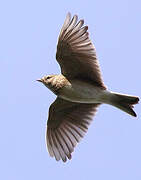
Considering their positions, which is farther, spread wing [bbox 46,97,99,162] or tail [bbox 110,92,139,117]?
spread wing [bbox 46,97,99,162]

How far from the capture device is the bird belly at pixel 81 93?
10.1 m

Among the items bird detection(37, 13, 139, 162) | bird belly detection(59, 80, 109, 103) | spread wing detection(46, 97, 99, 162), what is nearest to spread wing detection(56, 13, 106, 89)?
bird detection(37, 13, 139, 162)

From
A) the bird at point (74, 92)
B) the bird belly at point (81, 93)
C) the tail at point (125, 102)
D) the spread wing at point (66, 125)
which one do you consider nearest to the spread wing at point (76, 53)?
the bird at point (74, 92)

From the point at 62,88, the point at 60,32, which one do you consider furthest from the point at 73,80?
the point at 60,32

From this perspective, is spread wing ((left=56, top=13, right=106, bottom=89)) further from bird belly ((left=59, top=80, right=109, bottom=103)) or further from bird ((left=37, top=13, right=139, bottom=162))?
bird belly ((left=59, top=80, right=109, bottom=103))

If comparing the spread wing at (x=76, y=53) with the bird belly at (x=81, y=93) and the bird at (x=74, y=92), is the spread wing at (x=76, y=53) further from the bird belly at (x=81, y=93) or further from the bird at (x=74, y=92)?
the bird belly at (x=81, y=93)

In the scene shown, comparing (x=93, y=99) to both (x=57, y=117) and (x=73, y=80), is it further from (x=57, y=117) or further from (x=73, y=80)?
(x=57, y=117)

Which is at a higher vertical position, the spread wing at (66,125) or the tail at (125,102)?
the tail at (125,102)

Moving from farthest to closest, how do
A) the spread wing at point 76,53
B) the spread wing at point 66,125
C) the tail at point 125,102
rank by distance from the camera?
the spread wing at point 66,125 < the spread wing at point 76,53 < the tail at point 125,102

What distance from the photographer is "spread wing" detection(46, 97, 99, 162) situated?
36.1 ft

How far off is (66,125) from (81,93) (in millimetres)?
1302

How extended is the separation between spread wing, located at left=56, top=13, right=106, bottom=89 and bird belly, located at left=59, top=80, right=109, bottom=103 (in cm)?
20

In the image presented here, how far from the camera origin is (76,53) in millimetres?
10250

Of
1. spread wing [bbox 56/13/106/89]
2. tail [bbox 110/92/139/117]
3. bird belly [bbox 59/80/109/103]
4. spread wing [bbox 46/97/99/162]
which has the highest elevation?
spread wing [bbox 56/13/106/89]
